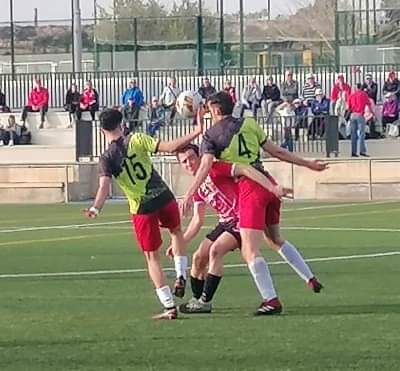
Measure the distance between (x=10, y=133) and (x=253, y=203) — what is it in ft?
103

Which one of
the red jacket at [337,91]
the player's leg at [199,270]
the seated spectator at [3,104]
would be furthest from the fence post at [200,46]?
the player's leg at [199,270]

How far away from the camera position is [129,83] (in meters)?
47.3

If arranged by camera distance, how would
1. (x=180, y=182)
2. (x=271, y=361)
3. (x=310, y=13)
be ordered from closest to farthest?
(x=271, y=361) → (x=180, y=182) → (x=310, y=13)

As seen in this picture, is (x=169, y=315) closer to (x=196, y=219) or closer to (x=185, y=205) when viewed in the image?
(x=185, y=205)

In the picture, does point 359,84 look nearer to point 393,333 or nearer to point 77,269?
point 77,269

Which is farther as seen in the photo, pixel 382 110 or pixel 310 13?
pixel 310 13

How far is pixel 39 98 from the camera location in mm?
45062

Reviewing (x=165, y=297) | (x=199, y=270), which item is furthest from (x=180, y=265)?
(x=165, y=297)

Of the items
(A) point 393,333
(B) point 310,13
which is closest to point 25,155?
(A) point 393,333

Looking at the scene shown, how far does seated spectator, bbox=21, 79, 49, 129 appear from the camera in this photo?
4472 centimetres

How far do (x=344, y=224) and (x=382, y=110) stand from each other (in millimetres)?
16359

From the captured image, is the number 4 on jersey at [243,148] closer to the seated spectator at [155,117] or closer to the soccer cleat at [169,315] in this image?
the soccer cleat at [169,315]

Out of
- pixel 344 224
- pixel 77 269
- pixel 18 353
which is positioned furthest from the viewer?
pixel 344 224

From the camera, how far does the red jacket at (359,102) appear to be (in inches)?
1496
